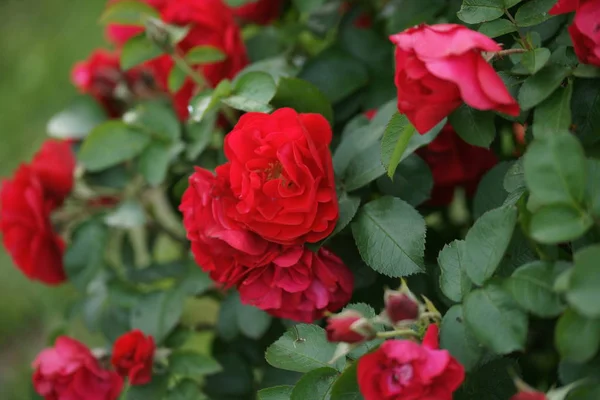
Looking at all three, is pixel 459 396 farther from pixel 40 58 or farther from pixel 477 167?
pixel 40 58

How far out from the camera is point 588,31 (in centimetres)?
61

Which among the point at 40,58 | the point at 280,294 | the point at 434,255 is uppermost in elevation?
the point at 280,294

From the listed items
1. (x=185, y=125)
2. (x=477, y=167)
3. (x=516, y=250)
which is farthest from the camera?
(x=185, y=125)

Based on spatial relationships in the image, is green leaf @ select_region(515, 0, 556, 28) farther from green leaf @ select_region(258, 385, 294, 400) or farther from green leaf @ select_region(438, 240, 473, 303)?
green leaf @ select_region(258, 385, 294, 400)

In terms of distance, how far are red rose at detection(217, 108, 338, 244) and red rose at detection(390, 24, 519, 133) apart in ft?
0.43

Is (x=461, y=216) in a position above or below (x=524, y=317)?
below

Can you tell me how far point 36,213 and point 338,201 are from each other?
0.51 meters

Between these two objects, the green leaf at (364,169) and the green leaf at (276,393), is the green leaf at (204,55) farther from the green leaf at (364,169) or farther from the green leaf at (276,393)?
the green leaf at (276,393)

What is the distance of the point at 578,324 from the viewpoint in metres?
0.52

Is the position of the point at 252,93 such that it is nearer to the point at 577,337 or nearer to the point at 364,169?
the point at 364,169

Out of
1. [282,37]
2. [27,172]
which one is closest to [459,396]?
[282,37]

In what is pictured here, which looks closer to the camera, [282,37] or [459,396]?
[459,396]

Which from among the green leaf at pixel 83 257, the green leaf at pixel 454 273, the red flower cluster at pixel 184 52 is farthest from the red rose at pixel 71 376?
the green leaf at pixel 454 273

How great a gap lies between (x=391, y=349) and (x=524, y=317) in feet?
0.37
